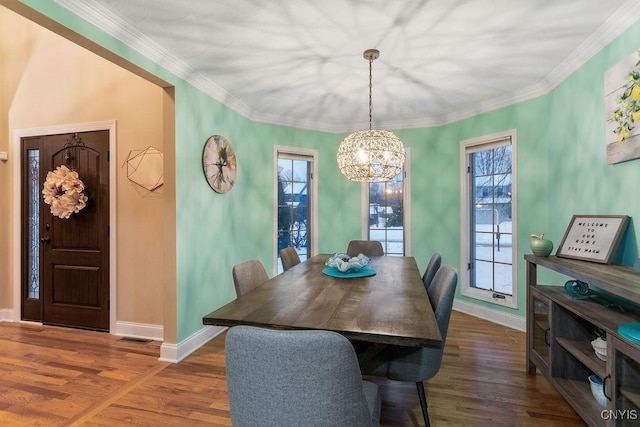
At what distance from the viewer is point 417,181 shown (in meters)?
4.23

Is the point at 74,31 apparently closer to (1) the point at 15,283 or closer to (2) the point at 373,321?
(2) the point at 373,321

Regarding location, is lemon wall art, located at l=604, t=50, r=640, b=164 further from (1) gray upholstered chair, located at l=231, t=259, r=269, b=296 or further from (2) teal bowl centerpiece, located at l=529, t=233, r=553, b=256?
(1) gray upholstered chair, located at l=231, t=259, r=269, b=296

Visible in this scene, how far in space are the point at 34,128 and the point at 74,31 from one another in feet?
7.44

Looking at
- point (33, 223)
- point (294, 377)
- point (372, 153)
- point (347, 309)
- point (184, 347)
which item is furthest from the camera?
point (33, 223)

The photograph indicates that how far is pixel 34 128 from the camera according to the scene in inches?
135

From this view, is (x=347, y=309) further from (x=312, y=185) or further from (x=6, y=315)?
(x=6, y=315)

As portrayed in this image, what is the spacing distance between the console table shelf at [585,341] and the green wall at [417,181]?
0.46m

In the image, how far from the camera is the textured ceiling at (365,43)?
196cm

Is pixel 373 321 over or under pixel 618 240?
under

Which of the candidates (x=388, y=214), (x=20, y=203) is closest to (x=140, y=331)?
(x=20, y=203)

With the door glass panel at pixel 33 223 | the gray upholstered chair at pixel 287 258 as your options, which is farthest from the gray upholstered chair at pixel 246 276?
the door glass panel at pixel 33 223

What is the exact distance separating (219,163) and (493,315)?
3.40 m

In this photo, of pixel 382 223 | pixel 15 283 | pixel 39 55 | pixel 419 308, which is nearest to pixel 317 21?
pixel 419 308

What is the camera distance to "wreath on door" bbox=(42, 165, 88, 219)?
10.3ft
